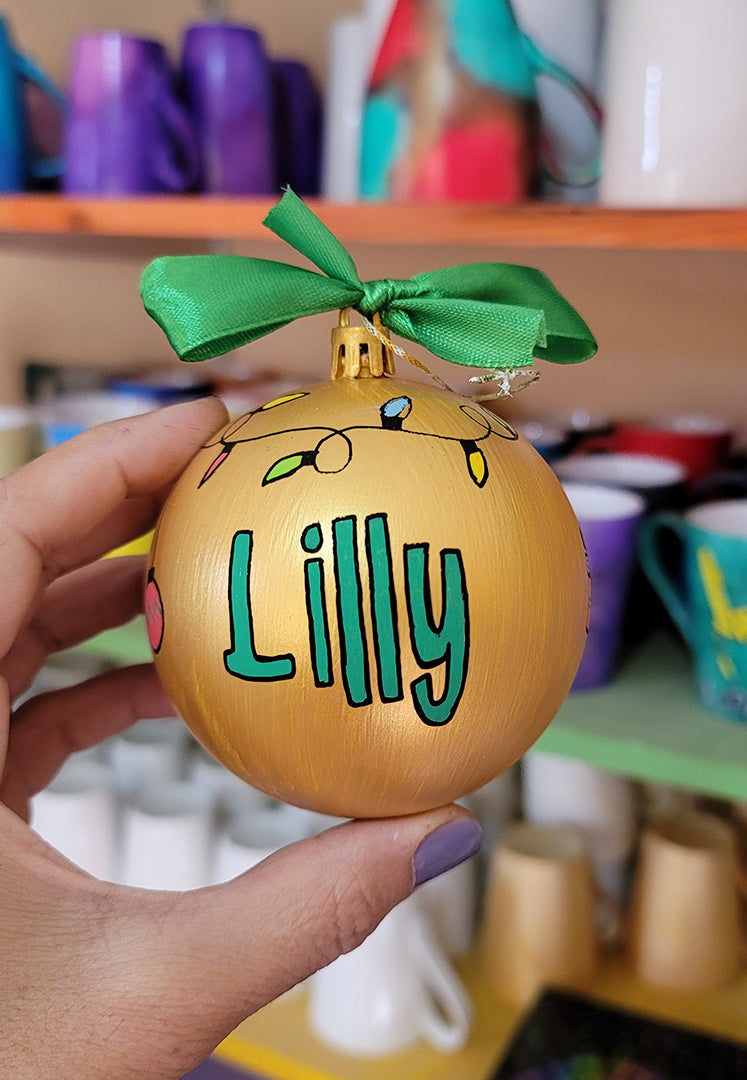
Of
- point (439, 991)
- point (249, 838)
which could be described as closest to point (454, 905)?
point (439, 991)

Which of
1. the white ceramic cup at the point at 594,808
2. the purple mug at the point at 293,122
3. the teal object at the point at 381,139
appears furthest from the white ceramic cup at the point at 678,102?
the white ceramic cup at the point at 594,808

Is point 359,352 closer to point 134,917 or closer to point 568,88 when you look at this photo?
point 134,917

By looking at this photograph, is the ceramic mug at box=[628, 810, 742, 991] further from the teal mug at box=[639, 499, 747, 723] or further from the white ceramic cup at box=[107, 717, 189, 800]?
the white ceramic cup at box=[107, 717, 189, 800]

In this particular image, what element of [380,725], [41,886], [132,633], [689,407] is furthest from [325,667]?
[689,407]

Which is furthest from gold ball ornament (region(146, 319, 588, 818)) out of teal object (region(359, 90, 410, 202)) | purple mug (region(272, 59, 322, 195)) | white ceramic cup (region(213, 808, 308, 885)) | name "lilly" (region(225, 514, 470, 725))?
purple mug (region(272, 59, 322, 195))

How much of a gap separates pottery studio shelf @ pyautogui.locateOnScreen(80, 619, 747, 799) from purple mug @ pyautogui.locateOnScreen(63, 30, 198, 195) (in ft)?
1.76

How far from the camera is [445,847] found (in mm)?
401

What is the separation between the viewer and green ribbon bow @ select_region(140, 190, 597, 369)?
0.39 m

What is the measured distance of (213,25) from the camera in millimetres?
787

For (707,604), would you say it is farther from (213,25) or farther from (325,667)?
(213,25)

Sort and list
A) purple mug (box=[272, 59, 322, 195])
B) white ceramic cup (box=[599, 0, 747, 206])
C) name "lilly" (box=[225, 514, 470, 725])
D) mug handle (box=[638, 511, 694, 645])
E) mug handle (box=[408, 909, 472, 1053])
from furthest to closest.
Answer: purple mug (box=[272, 59, 322, 195]) < mug handle (box=[408, 909, 472, 1053]) < mug handle (box=[638, 511, 694, 645]) < white ceramic cup (box=[599, 0, 747, 206]) < name "lilly" (box=[225, 514, 470, 725])

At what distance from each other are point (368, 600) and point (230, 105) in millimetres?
596

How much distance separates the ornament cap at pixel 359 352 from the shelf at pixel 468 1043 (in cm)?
60

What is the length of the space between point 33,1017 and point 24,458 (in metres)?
0.60
